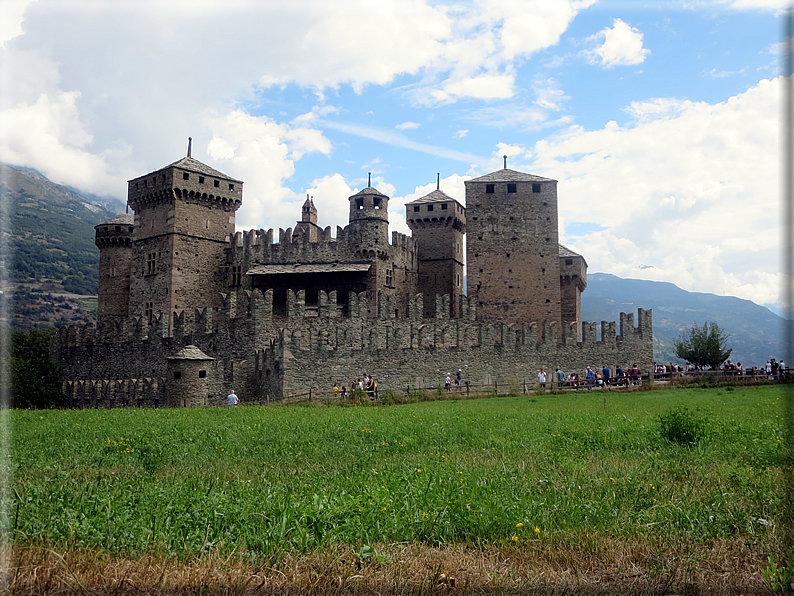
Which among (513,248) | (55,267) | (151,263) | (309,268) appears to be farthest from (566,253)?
(55,267)

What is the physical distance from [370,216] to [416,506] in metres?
38.2

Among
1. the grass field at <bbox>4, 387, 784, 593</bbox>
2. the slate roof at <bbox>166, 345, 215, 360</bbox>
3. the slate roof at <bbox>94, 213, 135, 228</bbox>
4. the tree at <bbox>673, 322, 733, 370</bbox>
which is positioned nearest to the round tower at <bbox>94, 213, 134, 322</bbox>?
the slate roof at <bbox>94, 213, 135, 228</bbox>

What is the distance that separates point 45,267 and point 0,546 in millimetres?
121988

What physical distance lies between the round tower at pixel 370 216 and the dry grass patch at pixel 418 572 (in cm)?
3821

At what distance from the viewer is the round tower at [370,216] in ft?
143

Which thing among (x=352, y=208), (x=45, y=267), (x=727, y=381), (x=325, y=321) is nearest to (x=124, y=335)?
(x=325, y=321)

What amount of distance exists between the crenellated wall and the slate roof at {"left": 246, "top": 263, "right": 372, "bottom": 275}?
5259 millimetres

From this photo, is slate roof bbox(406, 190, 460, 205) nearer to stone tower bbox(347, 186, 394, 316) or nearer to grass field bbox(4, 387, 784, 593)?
stone tower bbox(347, 186, 394, 316)

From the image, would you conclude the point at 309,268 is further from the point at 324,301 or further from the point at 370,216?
the point at 324,301

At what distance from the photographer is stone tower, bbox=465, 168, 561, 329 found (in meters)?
43.8

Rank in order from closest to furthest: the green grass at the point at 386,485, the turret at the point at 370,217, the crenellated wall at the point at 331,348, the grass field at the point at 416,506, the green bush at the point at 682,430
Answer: the grass field at the point at 416,506, the green grass at the point at 386,485, the green bush at the point at 682,430, the crenellated wall at the point at 331,348, the turret at the point at 370,217

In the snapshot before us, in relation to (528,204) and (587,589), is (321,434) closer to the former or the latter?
(587,589)

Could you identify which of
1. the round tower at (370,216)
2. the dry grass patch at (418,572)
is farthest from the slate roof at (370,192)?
the dry grass patch at (418,572)

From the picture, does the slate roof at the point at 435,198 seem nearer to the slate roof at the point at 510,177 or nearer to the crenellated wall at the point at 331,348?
the slate roof at the point at 510,177
